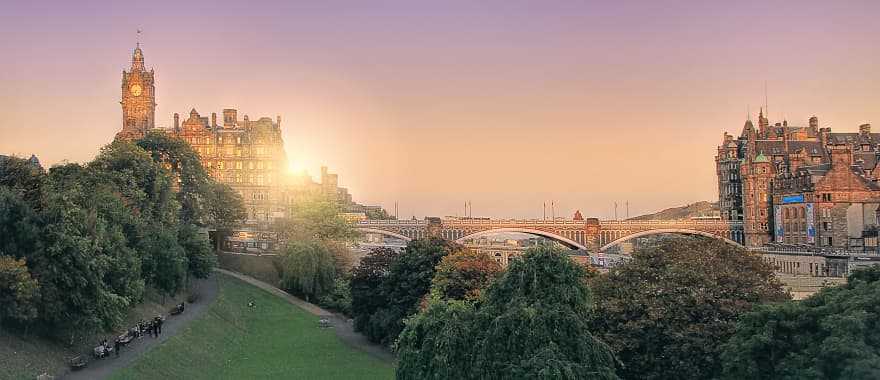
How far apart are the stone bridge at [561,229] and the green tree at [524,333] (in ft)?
325

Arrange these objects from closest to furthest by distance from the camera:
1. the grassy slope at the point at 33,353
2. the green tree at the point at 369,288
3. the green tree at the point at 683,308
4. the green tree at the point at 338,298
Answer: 1. the grassy slope at the point at 33,353
2. the green tree at the point at 683,308
3. the green tree at the point at 369,288
4. the green tree at the point at 338,298

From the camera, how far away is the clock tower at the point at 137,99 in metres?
147

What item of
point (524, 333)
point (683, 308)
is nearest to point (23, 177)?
point (524, 333)

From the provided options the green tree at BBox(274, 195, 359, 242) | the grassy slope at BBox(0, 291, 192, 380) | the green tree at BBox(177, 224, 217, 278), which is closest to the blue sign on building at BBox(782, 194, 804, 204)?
the green tree at BBox(274, 195, 359, 242)

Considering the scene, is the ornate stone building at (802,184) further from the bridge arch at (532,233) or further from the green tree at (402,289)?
the green tree at (402,289)

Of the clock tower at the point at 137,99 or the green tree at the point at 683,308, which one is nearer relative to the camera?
the green tree at the point at 683,308

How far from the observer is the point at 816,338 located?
33.7m

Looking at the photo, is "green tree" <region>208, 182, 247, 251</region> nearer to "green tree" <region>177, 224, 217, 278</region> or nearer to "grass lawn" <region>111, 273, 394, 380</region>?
"green tree" <region>177, 224, 217, 278</region>

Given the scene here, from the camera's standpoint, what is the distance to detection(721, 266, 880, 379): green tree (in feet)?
99.7

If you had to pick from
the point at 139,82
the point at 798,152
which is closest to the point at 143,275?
the point at 139,82

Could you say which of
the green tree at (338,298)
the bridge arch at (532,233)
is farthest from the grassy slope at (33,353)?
the bridge arch at (532,233)

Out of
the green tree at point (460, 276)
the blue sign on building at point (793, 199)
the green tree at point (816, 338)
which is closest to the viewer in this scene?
the green tree at point (816, 338)

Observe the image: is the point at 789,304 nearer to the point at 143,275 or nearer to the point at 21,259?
the point at 21,259

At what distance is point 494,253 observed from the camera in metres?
135
